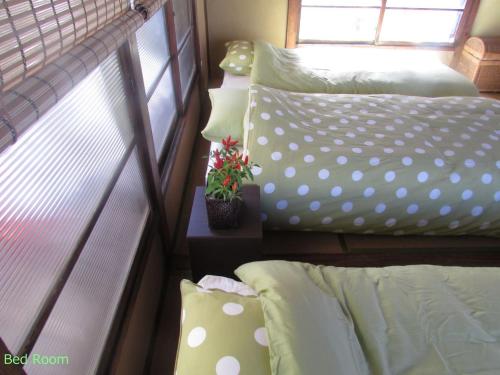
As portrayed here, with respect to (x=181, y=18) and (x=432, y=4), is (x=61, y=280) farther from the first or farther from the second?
(x=432, y=4)

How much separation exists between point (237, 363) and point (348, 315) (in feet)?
1.25

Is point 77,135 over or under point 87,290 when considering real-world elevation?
over

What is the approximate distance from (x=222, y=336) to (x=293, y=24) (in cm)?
361

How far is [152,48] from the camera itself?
5.67 ft

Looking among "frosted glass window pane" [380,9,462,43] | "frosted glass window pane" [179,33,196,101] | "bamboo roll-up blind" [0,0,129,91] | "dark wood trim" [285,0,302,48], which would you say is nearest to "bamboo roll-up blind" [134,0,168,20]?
"bamboo roll-up blind" [0,0,129,91]

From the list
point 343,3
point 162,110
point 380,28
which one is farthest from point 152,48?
point 380,28

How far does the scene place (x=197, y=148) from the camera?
2.67 metres

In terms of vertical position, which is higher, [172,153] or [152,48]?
[152,48]

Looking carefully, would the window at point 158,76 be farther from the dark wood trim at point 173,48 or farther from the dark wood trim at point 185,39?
the dark wood trim at point 185,39

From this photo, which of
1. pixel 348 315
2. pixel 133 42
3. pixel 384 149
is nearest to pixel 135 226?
pixel 133 42

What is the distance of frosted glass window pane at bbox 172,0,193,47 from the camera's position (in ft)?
7.59

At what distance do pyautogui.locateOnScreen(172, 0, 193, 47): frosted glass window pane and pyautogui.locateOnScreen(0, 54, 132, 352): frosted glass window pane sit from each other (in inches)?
55.1

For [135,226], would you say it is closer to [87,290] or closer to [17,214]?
[87,290]

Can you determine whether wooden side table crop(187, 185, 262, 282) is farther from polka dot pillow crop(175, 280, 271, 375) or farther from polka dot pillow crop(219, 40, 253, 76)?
polka dot pillow crop(219, 40, 253, 76)
